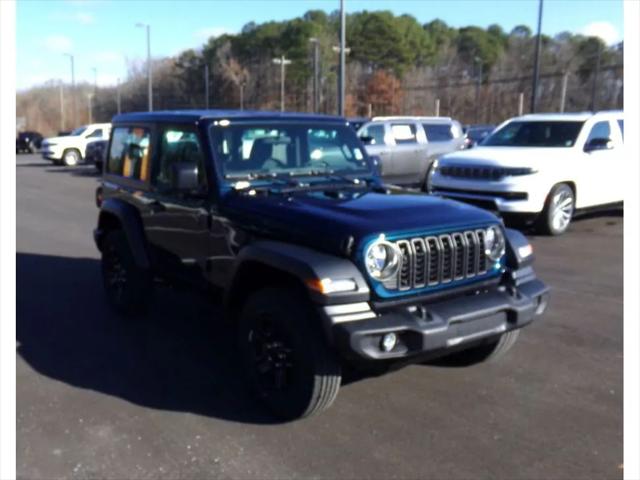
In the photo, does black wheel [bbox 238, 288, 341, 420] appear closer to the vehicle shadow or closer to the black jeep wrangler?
the black jeep wrangler

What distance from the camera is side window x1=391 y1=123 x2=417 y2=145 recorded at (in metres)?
15.8

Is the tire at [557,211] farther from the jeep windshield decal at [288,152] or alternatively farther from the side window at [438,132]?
the side window at [438,132]

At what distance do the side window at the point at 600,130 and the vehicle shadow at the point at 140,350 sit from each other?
7.28 meters

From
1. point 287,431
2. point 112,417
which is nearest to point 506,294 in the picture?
point 287,431

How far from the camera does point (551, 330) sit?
559 cm

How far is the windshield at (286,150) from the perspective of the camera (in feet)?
15.7

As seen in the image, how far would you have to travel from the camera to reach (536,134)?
10875 millimetres

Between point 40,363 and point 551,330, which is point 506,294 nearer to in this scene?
point 551,330

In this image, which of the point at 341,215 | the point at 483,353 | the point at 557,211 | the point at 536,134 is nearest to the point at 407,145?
the point at 536,134

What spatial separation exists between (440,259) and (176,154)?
2405mm

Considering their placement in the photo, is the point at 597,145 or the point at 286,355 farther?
the point at 597,145

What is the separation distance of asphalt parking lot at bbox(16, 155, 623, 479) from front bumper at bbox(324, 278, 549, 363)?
0.54m

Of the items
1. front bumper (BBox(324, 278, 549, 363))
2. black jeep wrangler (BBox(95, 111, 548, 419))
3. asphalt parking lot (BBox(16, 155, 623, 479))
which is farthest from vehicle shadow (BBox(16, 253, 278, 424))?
front bumper (BBox(324, 278, 549, 363))

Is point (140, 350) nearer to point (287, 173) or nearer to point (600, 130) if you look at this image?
point (287, 173)
